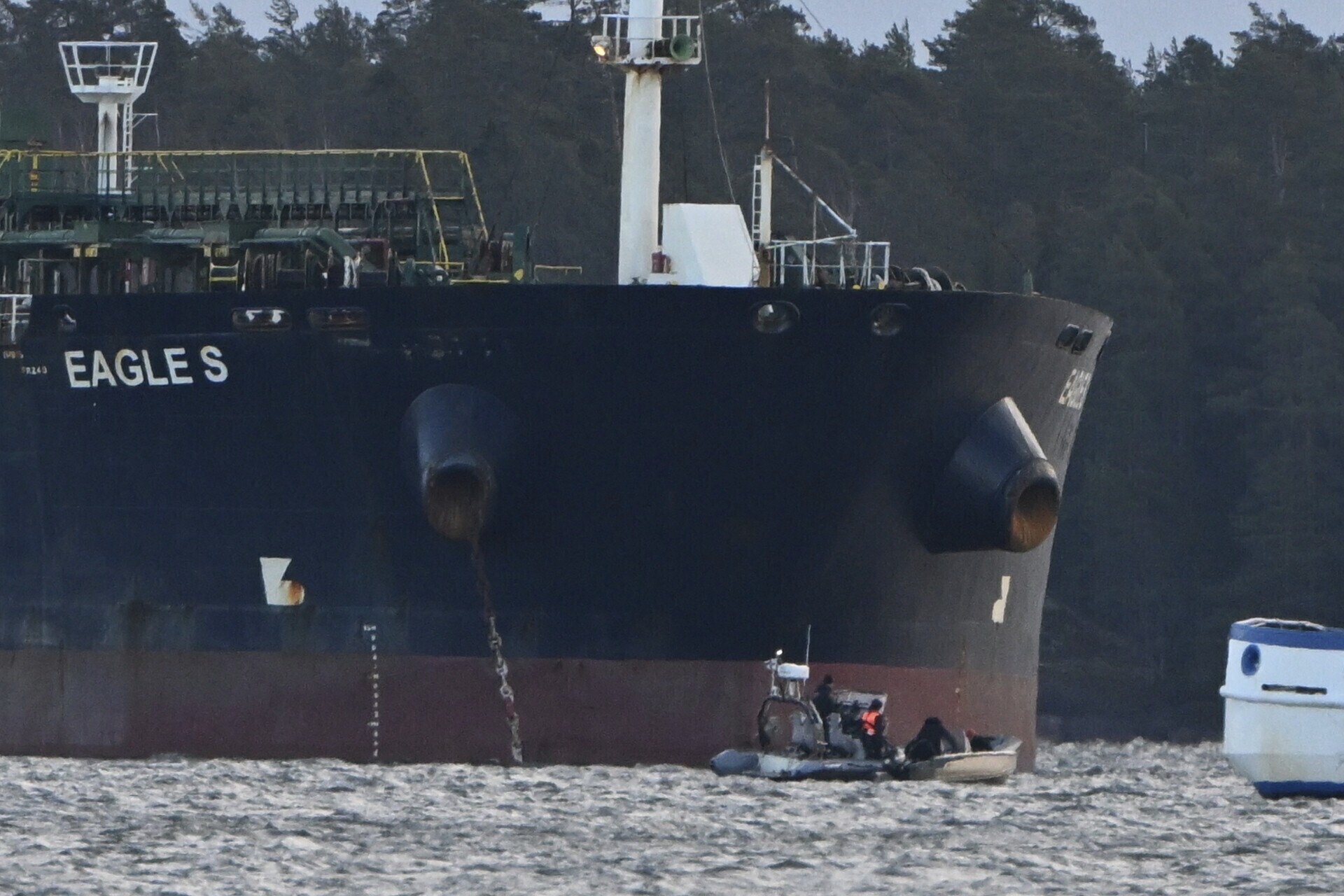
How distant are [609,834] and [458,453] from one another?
204 inches

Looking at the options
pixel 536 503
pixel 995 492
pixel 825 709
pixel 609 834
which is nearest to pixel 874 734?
pixel 825 709

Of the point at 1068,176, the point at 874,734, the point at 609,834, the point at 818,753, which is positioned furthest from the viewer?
the point at 1068,176

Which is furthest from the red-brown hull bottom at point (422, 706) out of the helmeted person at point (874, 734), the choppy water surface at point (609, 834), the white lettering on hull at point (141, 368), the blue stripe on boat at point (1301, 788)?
the blue stripe on boat at point (1301, 788)

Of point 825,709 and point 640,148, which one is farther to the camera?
point 640,148

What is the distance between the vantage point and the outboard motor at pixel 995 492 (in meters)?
30.6

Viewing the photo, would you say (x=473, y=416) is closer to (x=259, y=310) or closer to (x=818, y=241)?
(x=259, y=310)

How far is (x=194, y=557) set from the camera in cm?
3247

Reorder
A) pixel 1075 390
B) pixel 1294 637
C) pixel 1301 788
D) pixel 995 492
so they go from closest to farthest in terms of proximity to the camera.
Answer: pixel 1294 637 < pixel 1301 788 < pixel 995 492 < pixel 1075 390

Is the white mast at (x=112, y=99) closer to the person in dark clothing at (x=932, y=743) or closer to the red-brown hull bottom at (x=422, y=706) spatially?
the red-brown hull bottom at (x=422, y=706)

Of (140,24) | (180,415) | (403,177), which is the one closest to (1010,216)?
(140,24)

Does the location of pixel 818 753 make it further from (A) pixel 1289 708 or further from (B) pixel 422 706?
(A) pixel 1289 708

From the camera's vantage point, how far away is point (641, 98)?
32.4 metres

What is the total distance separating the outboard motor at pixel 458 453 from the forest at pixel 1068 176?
33627mm

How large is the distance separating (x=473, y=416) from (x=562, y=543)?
1628mm
